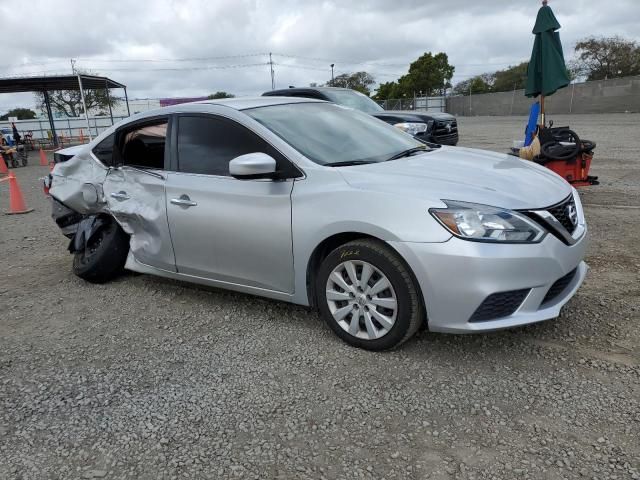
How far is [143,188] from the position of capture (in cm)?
423

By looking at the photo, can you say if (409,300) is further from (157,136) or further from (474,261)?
(157,136)

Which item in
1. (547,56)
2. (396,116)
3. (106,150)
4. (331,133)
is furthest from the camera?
(396,116)

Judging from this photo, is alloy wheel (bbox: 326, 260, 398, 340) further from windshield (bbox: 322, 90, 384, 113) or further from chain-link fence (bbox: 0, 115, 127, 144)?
chain-link fence (bbox: 0, 115, 127, 144)

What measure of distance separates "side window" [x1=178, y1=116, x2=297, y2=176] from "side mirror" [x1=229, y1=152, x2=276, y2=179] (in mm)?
229

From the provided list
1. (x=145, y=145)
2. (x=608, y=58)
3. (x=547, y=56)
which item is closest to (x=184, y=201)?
(x=145, y=145)

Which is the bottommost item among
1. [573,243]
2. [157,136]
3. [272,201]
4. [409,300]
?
[409,300]

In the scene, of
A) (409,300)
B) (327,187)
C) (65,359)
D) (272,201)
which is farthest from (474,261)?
(65,359)

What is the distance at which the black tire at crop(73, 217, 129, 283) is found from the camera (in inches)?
186

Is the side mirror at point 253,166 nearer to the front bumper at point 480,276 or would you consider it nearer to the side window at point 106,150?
the front bumper at point 480,276

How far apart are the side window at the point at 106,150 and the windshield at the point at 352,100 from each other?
18.0 ft

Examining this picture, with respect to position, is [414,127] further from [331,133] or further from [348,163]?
[348,163]

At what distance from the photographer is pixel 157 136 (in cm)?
425

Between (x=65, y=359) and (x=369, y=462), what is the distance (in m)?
2.28

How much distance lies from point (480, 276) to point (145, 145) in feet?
9.88
